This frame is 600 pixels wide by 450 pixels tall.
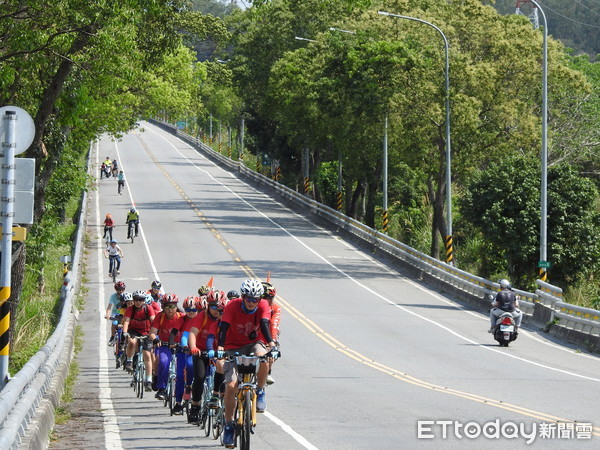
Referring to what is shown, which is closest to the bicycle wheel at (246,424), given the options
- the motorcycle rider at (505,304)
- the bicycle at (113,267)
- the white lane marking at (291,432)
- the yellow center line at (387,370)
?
the white lane marking at (291,432)

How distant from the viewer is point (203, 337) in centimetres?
1367

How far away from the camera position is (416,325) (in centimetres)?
3000

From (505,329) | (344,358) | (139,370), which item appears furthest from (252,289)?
(505,329)

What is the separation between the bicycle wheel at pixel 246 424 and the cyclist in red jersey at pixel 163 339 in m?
4.79

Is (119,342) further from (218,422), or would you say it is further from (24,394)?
(24,394)

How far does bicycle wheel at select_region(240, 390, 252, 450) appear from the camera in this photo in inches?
439

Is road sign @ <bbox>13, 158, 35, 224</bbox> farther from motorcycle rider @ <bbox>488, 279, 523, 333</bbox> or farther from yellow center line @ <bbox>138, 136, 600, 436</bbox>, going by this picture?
motorcycle rider @ <bbox>488, 279, 523, 333</bbox>

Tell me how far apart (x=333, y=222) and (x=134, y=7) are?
118 ft

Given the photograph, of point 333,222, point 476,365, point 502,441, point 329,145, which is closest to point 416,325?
point 476,365

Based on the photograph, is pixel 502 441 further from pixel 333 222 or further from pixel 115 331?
pixel 333 222

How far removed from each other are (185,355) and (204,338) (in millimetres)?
1218

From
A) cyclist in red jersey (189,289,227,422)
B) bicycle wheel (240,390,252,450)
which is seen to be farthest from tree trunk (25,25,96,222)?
bicycle wheel (240,390,252,450)

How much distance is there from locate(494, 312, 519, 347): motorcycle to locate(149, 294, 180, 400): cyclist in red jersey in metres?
11.7

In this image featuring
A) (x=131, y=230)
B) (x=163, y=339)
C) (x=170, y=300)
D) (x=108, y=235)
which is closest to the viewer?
(x=170, y=300)
